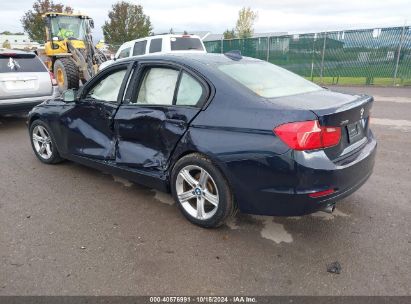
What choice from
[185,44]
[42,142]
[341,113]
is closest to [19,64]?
[42,142]

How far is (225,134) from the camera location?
9.82ft

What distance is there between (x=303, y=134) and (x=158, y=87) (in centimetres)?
163

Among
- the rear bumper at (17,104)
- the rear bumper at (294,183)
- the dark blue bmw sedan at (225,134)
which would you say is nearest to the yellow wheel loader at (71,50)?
the rear bumper at (17,104)

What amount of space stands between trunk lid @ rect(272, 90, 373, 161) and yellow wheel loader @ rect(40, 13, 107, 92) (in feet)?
33.0

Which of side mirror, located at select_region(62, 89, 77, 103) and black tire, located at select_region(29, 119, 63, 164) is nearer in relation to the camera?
side mirror, located at select_region(62, 89, 77, 103)

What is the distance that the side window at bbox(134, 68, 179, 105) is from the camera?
3510mm

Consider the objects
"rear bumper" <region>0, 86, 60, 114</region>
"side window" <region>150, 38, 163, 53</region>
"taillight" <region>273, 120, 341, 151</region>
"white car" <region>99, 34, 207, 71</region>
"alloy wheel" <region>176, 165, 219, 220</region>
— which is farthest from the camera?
"side window" <region>150, 38, 163, 53</region>

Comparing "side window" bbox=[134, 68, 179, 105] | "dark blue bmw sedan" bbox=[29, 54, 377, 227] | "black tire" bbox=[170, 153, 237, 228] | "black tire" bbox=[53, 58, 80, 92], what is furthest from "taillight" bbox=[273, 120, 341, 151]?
"black tire" bbox=[53, 58, 80, 92]

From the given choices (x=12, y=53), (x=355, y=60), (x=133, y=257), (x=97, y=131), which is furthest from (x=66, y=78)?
(x=355, y=60)

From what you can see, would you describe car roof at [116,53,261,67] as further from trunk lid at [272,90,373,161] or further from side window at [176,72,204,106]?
trunk lid at [272,90,373,161]

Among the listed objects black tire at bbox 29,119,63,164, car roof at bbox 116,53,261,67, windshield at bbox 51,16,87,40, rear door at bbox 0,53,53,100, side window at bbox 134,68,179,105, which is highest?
windshield at bbox 51,16,87,40

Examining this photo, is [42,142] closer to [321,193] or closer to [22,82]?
[22,82]

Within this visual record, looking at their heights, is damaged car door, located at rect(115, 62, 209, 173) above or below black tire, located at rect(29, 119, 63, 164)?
above

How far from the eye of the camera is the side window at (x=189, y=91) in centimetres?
327
